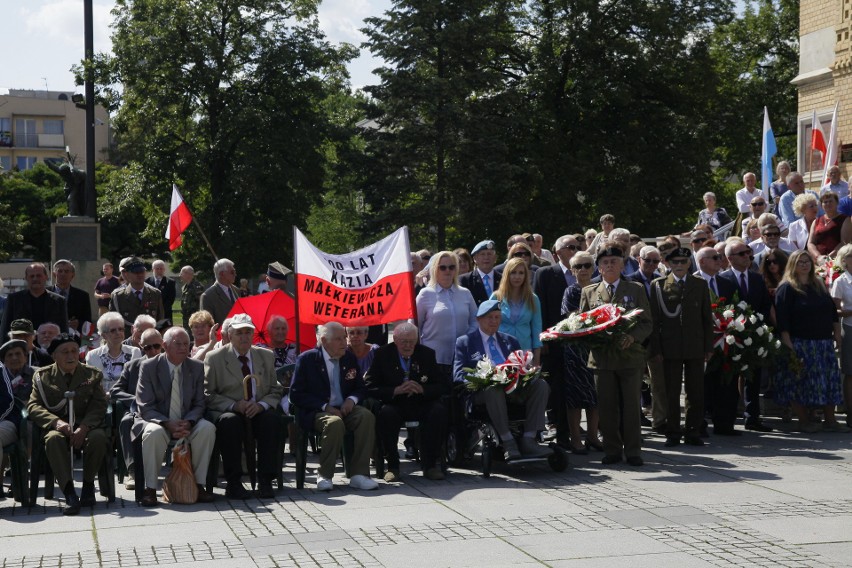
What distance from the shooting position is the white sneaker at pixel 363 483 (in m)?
9.84

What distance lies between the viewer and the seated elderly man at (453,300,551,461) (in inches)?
412

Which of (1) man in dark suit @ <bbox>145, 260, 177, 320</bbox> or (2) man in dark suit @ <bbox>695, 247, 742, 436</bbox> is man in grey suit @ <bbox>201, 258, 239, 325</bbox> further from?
(2) man in dark suit @ <bbox>695, 247, 742, 436</bbox>

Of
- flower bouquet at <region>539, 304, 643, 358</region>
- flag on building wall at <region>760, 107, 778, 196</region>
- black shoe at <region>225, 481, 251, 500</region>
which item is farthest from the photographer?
flag on building wall at <region>760, 107, 778, 196</region>

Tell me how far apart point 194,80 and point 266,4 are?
4006 millimetres

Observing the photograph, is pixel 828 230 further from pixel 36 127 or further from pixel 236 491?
pixel 36 127

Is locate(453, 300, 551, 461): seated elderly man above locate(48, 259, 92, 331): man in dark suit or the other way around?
the other way around

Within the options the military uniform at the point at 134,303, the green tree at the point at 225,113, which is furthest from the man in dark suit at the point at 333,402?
the green tree at the point at 225,113

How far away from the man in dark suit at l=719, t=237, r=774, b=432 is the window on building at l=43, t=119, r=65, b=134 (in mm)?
97766

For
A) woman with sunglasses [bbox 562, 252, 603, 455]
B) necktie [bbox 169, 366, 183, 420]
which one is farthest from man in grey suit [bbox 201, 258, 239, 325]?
woman with sunglasses [bbox 562, 252, 603, 455]

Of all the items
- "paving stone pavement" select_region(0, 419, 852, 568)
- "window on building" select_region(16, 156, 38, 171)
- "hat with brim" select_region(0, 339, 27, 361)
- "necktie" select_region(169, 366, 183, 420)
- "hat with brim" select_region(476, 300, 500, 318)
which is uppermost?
"window on building" select_region(16, 156, 38, 171)

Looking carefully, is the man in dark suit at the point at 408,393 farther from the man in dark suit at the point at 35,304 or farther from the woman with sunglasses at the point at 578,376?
the man in dark suit at the point at 35,304

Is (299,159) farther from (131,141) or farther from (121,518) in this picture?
(121,518)

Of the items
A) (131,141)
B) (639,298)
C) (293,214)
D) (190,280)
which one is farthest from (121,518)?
(131,141)

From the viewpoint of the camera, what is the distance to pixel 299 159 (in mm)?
41500
